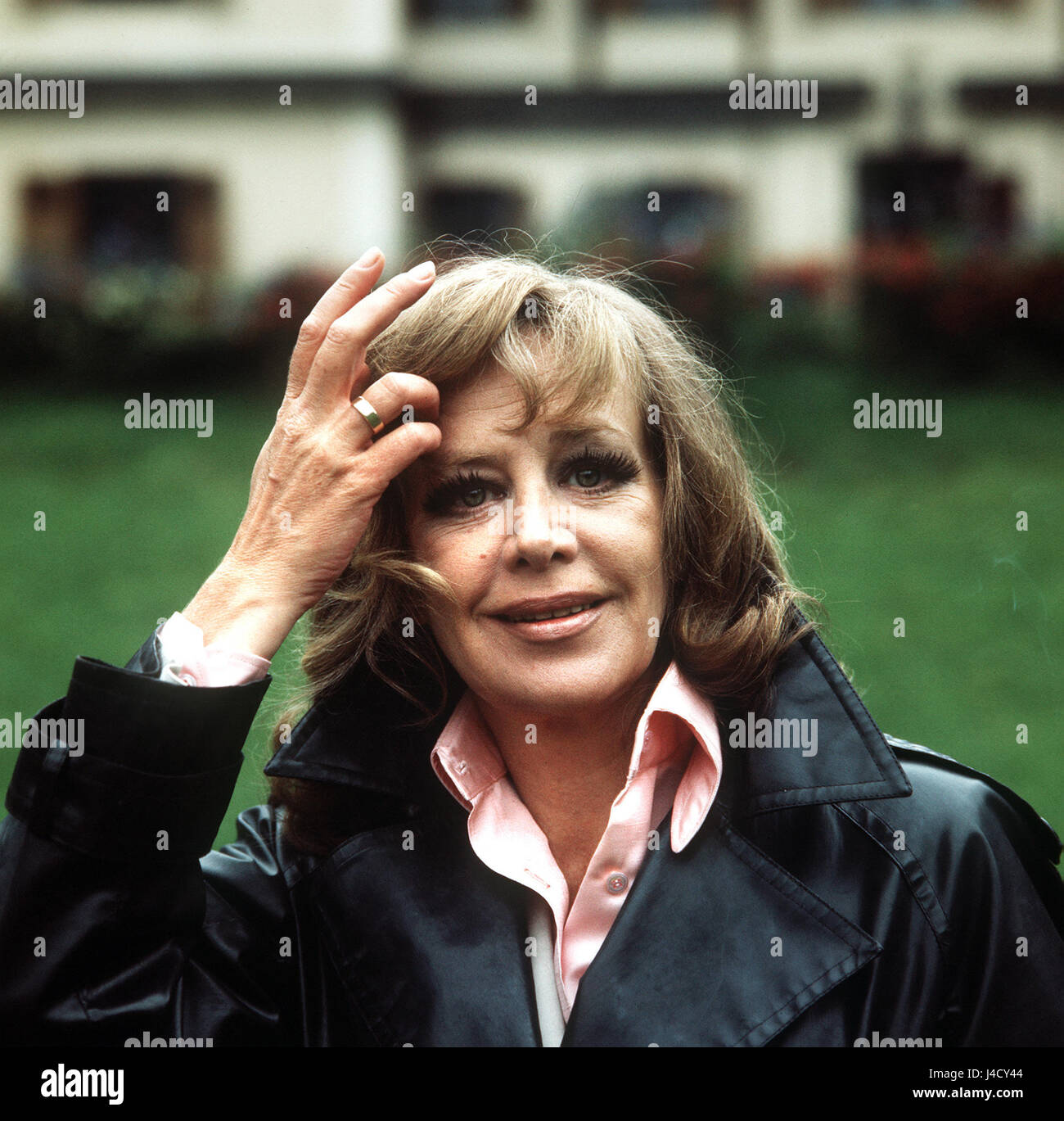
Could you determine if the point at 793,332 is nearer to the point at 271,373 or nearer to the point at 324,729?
the point at 271,373

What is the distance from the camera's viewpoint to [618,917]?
1.98 meters

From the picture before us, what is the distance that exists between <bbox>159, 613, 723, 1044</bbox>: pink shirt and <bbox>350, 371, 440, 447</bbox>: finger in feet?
1.23

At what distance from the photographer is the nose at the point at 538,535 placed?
198 centimetres

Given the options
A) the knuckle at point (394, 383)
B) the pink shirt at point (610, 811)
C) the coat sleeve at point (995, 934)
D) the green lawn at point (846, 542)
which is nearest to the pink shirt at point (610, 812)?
the pink shirt at point (610, 811)

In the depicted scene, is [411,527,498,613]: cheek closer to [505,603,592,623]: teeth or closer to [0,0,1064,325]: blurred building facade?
[505,603,592,623]: teeth

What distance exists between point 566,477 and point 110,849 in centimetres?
85

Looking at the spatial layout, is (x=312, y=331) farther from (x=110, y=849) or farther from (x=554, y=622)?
(x=110, y=849)

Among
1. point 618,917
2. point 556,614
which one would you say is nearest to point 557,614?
point 556,614

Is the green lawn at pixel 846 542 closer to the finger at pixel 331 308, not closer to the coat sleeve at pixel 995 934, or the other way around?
the finger at pixel 331 308

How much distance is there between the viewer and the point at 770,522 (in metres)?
2.60

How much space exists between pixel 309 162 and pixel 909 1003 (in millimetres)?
14269

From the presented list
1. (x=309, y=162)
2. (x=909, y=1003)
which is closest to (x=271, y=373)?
(x=309, y=162)

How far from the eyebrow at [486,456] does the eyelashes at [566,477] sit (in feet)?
0.05

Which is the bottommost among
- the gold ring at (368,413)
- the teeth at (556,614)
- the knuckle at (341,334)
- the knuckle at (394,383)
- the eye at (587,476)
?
the teeth at (556,614)
